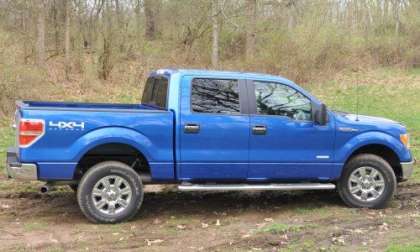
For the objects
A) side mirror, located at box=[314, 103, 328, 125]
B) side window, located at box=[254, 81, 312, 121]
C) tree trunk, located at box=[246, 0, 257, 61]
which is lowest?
side mirror, located at box=[314, 103, 328, 125]

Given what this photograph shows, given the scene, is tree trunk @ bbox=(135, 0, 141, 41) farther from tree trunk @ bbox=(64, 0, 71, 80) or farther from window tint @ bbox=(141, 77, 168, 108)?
window tint @ bbox=(141, 77, 168, 108)

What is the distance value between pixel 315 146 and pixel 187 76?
6.18 feet

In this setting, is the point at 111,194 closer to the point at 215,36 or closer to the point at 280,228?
the point at 280,228

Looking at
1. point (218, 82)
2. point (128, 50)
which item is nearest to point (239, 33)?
point (128, 50)

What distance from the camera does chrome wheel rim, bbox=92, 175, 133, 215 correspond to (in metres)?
6.54

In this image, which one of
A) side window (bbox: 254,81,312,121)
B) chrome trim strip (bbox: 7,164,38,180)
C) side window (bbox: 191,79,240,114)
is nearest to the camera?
chrome trim strip (bbox: 7,164,38,180)

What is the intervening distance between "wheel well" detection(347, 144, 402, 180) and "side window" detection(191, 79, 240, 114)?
1.85 metres

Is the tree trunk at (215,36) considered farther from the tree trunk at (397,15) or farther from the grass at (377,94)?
the tree trunk at (397,15)

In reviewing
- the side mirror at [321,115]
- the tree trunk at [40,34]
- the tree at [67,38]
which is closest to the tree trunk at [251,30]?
the tree at [67,38]

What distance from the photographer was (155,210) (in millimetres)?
7387

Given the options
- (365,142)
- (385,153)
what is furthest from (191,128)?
(385,153)

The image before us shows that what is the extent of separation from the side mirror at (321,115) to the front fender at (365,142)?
0.45m

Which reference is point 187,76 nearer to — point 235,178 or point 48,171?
point 235,178

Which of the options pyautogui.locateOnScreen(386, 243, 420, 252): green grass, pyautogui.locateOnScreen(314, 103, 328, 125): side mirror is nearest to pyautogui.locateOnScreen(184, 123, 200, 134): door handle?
pyautogui.locateOnScreen(314, 103, 328, 125): side mirror
